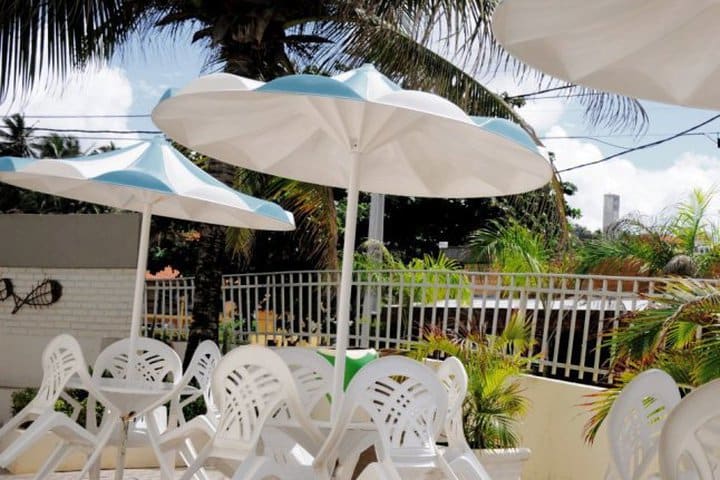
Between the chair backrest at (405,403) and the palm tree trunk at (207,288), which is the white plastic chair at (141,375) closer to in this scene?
the chair backrest at (405,403)

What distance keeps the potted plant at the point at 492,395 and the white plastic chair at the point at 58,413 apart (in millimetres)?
2435

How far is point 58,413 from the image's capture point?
5.33 metres

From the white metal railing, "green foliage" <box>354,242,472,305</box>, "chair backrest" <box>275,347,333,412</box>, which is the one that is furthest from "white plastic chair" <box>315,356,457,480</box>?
"green foliage" <box>354,242,472,305</box>

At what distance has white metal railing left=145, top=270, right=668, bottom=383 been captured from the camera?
25.6 ft

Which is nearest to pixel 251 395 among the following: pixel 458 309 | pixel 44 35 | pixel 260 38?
pixel 458 309

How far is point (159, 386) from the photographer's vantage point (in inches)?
248

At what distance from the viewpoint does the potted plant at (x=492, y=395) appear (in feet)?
19.8

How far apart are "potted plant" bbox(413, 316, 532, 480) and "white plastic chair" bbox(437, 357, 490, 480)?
1.14m

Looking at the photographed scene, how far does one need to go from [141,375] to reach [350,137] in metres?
2.90

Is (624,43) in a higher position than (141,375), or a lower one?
higher

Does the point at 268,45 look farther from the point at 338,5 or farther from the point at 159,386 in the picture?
the point at 159,386

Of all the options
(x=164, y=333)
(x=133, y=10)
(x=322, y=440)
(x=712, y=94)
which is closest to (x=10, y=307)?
(x=164, y=333)

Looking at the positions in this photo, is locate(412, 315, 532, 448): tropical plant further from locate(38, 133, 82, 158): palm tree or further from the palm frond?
locate(38, 133, 82, 158): palm tree

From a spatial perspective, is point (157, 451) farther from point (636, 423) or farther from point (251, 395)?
point (636, 423)
